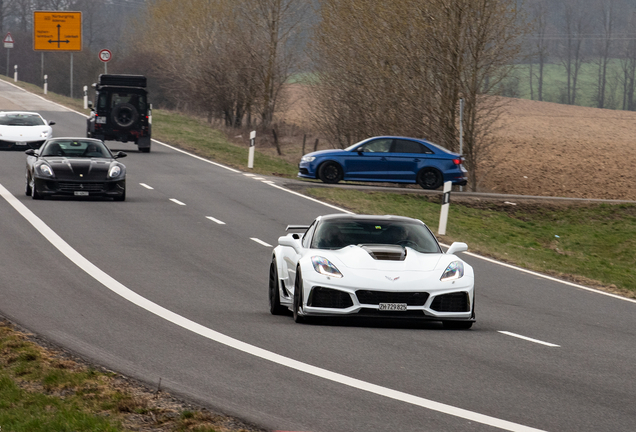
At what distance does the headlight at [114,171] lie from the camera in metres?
22.7

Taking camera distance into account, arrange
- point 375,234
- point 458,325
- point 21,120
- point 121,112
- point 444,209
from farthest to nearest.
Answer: point 21,120
point 121,112
point 444,209
point 375,234
point 458,325

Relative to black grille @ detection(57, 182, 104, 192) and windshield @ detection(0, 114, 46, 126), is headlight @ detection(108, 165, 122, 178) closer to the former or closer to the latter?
black grille @ detection(57, 182, 104, 192)

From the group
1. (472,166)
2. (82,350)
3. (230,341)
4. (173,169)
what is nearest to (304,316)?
(230,341)

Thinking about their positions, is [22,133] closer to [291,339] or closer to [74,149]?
[74,149]

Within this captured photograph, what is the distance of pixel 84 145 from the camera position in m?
23.4

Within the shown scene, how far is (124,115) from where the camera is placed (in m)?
35.0

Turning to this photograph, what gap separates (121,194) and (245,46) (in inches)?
1212

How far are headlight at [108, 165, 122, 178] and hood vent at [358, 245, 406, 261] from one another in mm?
13011

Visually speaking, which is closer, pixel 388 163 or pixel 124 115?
pixel 388 163

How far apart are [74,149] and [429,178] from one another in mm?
11303

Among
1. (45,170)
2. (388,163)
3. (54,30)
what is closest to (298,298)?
(45,170)

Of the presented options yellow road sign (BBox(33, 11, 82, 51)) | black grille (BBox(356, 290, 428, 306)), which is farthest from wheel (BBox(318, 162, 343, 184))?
yellow road sign (BBox(33, 11, 82, 51))

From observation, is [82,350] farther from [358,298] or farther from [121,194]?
[121,194]

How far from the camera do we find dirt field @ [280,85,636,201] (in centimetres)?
4109
